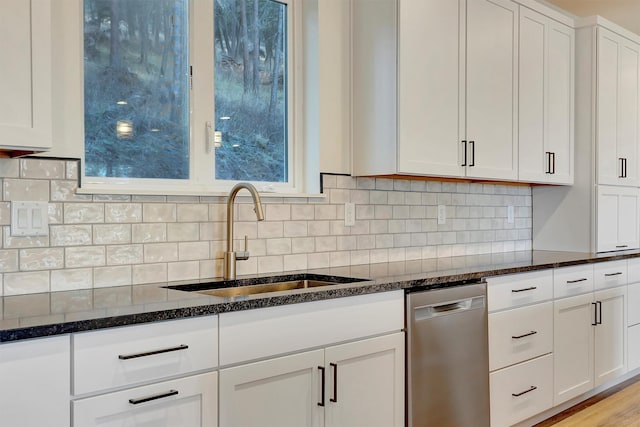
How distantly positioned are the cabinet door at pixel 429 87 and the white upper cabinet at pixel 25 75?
5.12 feet

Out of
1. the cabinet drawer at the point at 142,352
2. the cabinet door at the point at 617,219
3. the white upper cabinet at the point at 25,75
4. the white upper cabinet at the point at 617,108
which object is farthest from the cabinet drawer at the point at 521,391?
the white upper cabinet at the point at 25,75

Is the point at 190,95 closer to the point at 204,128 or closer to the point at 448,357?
the point at 204,128

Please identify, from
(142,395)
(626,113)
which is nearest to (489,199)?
(626,113)

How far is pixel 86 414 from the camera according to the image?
147 cm

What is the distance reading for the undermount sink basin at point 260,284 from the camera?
226cm

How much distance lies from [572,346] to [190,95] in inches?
96.0

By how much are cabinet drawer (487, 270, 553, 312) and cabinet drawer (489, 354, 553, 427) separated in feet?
1.03

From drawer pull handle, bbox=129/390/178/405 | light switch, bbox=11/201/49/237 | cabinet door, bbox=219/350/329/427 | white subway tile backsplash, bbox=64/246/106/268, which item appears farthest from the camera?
white subway tile backsplash, bbox=64/246/106/268

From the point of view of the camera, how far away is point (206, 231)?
2406 mm

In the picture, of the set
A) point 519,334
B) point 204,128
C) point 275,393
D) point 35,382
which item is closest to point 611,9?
point 519,334

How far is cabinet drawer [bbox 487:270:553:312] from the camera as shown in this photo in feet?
8.93

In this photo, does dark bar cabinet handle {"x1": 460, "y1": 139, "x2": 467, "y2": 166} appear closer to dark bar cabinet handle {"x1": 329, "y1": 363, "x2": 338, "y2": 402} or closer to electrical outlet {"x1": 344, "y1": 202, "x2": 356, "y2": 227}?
electrical outlet {"x1": 344, "y1": 202, "x2": 356, "y2": 227}

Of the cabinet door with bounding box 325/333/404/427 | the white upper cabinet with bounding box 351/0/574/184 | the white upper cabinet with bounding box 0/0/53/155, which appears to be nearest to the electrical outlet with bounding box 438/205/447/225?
the white upper cabinet with bounding box 351/0/574/184

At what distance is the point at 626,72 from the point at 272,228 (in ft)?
9.63
